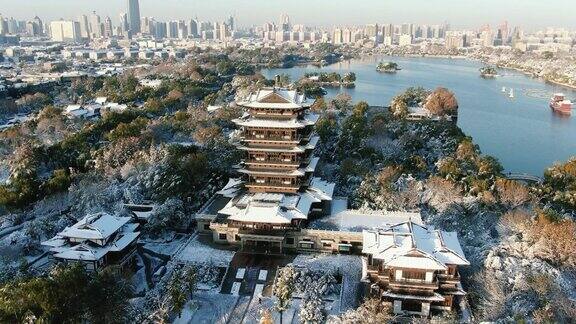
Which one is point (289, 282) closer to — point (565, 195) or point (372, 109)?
point (565, 195)

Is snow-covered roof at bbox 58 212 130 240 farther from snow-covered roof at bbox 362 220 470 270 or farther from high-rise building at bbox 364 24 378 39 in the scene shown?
high-rise building at bbox 364 24 378 39

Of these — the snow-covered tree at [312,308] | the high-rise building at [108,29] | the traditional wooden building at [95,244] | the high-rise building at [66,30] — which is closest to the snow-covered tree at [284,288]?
the snow-covered tree at [312,308]

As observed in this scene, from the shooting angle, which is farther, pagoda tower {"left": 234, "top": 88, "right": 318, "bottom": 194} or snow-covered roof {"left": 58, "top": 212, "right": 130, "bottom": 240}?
pagoda tower {"left": 234, "top": 88, "right": 318, "bottom": 194}

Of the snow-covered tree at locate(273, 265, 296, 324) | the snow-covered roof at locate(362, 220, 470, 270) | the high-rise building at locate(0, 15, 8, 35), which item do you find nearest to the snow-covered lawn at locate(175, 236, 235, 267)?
the snow-covered tree at locate(273, 265, 296, 324)

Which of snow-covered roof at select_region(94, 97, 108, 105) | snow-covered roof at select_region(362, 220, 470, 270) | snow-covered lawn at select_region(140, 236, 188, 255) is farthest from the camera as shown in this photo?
snow-covered roof at select_region(94, 97, 108, 105)

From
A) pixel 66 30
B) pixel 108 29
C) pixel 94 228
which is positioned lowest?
pixel 94 228

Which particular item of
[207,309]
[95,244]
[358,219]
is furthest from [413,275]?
[95,244]

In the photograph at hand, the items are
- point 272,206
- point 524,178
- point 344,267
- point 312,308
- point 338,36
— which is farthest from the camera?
point 338,36

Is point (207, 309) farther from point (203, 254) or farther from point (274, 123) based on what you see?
point (274, 123)
